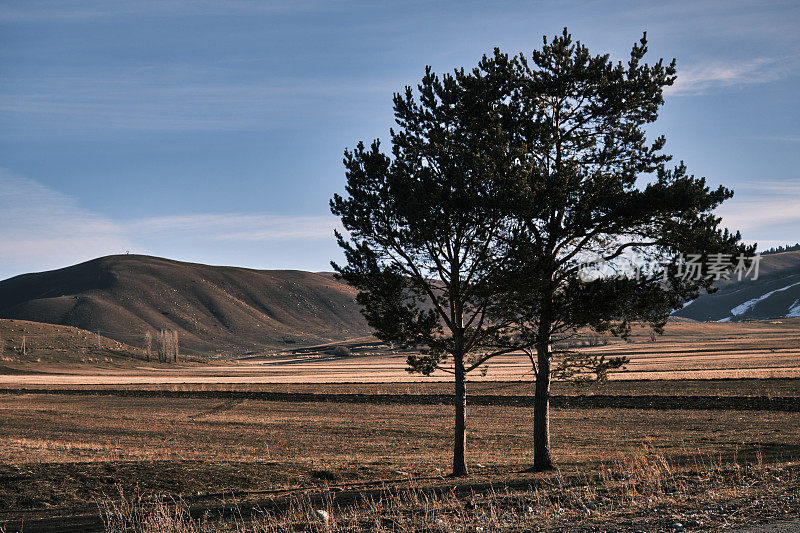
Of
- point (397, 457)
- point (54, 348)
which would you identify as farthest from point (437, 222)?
point (54, 348)

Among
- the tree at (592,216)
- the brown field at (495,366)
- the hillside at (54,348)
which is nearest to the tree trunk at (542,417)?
the tree at (592,216)

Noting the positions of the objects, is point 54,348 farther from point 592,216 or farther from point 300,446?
point 592,216

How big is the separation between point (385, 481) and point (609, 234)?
32.8 ft

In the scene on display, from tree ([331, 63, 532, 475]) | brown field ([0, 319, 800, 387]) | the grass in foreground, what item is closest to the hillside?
brown field ([0, 319, 800, 387])

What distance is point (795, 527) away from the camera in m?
8.62

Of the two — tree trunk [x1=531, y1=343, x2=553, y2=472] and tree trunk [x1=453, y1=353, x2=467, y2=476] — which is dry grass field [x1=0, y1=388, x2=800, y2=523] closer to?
tree trunk [x1=453, y1=353, x2=467, y2=476]

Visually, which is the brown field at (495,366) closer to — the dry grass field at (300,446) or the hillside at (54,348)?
the hillside at (54,348)

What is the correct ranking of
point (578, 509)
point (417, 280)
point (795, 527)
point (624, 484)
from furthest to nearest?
point (417, 280), point (624, 484), point (578, 509), point (795, 527)

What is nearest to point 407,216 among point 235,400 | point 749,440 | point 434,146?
point 434,146

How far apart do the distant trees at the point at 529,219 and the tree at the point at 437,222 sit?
5 cm

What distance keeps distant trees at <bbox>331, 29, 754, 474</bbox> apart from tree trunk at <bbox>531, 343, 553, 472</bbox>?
4 cm

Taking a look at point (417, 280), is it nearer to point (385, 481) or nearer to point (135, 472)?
point (385, 481)

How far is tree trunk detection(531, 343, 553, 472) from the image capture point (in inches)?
768

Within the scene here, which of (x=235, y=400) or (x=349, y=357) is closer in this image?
(x=235, y=400)
